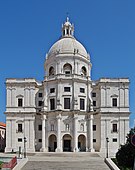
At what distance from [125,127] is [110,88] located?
749 cm

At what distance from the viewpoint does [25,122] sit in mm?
67562

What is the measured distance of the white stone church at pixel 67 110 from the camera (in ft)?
217

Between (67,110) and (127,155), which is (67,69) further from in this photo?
(127,155)

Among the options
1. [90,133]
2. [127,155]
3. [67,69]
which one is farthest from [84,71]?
[127,155]

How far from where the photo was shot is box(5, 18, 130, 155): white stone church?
66.1m

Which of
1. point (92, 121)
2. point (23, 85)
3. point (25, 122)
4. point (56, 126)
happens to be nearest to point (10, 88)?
point (23, 85)

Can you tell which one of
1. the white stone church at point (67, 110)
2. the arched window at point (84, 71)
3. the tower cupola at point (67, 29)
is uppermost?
the tower cupola at point (67, 29)

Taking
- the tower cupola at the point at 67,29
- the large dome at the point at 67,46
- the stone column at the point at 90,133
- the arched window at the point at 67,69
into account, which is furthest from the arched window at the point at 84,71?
the stone column at the point at 90,133

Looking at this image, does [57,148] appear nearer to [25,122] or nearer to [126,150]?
[25,122]

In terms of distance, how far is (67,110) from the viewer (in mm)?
66188

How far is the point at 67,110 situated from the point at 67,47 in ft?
39.3

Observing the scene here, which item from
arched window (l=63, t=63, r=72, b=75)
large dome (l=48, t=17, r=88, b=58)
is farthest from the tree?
large dome (l=48, t=17, r=88, b=58)

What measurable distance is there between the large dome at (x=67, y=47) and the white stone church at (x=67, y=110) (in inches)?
7.8

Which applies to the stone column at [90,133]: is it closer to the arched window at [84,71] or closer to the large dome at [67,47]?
the arched window at [84,71]
